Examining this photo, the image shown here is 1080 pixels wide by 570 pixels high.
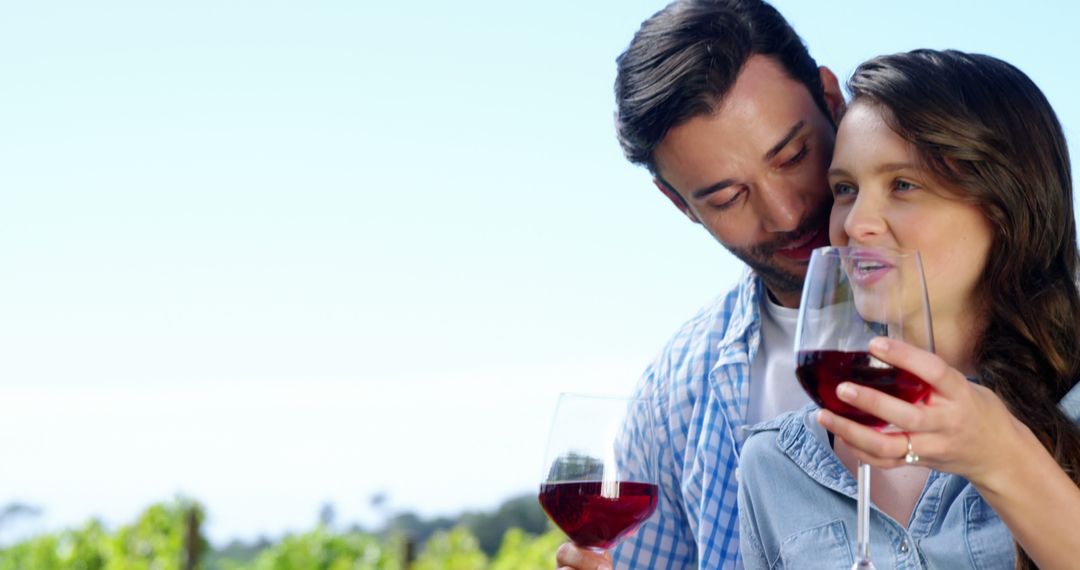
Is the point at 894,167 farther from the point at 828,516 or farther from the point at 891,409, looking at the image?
the point at 891,409

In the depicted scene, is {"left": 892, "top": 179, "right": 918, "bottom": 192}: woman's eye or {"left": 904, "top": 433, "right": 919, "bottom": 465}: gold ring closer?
{"left": 904, "top": 433, "right": 919, "bottom": 465}: gold ring

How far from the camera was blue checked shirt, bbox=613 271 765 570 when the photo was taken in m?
3.27

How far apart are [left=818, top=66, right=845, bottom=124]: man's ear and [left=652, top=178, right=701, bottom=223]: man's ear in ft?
1.61

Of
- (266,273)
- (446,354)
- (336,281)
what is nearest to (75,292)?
(266,273)

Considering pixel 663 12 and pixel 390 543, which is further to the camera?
pixel 390 543

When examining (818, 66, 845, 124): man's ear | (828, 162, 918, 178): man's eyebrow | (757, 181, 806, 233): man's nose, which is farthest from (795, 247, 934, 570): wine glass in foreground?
(818, 66, 845, 124): man's ear

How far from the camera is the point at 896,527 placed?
A: 210cm

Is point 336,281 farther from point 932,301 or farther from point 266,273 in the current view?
point 932,301

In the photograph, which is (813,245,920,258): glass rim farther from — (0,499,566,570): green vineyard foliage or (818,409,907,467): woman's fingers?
(0,499,566,570): green vineyard foliage

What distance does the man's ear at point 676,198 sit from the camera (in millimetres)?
3589

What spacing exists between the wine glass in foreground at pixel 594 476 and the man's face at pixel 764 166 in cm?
99

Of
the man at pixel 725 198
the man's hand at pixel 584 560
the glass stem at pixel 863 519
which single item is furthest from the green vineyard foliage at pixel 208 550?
the glass stem at pixel 863 519

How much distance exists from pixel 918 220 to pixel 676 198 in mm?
1477

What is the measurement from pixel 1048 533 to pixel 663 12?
217 cm
